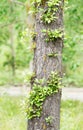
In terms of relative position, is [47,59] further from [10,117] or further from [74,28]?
[74,28]

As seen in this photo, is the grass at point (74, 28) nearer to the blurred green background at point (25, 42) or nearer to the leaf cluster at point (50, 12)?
the blurred green background at point (25, 42)

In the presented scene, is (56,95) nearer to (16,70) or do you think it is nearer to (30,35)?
(30,35)

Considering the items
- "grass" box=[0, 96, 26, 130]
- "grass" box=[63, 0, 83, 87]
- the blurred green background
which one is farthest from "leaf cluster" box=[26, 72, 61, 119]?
"grass" box=[63, 0, 83, 87]

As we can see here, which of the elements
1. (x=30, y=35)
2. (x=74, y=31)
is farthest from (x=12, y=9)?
(x=30, y=35)

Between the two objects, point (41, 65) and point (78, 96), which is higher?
point (41, 65)

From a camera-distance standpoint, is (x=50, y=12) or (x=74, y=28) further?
(x=74, y=28)

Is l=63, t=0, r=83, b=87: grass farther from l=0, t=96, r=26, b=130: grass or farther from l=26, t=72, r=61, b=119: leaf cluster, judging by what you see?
l=26, t=72, r=61, b=119: leaf cluster

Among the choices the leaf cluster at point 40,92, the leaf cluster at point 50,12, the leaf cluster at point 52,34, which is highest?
the leaf cluster at point 50,12

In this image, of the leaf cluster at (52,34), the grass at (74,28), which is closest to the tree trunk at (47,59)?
the leaf cluster at (52,34)

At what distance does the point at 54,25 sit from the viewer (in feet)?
19.0

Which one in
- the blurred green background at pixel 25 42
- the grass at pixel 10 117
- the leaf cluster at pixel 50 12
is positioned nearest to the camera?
the leaf cluster at pixel 50 12

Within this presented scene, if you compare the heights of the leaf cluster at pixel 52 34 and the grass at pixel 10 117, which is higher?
the leaf cluster at pixel 52 34

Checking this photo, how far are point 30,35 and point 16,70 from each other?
1583cm

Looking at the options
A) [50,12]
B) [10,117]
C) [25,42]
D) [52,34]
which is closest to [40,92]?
[52,34]
